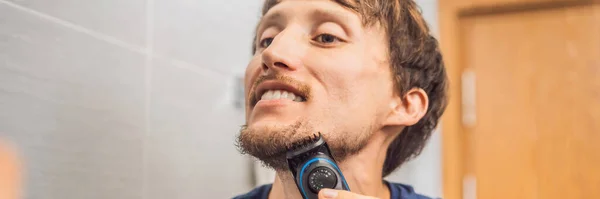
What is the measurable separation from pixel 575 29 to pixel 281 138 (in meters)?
1.06

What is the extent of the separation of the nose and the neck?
142mm

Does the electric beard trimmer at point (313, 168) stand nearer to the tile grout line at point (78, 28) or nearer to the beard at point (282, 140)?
the beard at point (282, 140)

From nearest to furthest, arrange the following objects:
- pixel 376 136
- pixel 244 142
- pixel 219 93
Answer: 1. pixel 244 142
2. pixel 376 136
3. pixel 219 93

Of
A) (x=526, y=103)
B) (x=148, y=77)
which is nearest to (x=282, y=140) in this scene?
(x=148, y=77)

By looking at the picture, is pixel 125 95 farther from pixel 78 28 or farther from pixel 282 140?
pixel 282 140

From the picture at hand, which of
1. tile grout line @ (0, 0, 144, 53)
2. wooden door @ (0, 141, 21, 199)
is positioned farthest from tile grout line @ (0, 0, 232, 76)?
wooden door @ (0, 141, 21, 199)

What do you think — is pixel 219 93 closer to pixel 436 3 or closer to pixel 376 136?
pixel 376 136

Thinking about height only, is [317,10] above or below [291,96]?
above

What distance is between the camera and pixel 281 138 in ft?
2.24

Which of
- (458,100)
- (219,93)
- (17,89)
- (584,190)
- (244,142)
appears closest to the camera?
(17,89)

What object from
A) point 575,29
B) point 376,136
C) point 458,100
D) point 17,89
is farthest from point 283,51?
point 575,29

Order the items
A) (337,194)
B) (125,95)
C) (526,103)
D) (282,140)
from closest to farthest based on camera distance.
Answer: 1. (337,194)
2. (282,140)
3. (125,95)
4. (526,103)

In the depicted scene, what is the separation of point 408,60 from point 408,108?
3.0 inches

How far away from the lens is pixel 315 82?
2.39 ft
